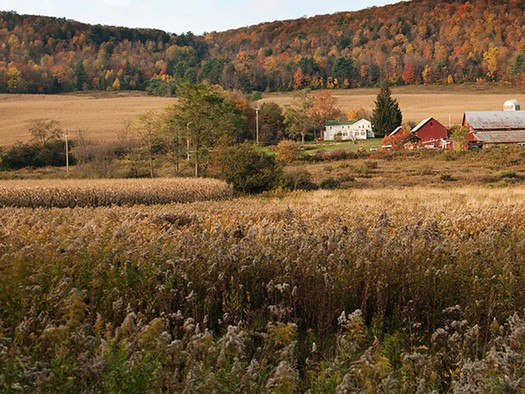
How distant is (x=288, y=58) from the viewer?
177500mm

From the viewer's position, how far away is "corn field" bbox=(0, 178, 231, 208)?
87.0 ft

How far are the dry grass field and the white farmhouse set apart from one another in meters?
9.77

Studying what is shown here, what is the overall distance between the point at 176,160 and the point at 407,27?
16168cm

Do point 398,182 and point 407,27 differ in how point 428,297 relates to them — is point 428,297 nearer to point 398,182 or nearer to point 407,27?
point 398,182

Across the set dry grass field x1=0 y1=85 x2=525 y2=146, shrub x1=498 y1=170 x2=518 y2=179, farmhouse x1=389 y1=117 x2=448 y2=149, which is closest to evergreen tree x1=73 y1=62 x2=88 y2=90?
dry grass field x1=0 y1=85 x2=525 y2=146

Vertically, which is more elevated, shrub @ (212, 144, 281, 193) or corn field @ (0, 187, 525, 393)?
corn field @ (0, 187, 525, 393)

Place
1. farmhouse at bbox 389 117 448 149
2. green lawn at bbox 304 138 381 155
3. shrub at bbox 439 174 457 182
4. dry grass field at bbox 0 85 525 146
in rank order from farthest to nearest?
dry grass field at bbox 0 85 525 146 < farmhouse at bbox 389 117 448 149 < green lawn at bbox 304 138 381 155 < shrub at bbox 439 174 457 182

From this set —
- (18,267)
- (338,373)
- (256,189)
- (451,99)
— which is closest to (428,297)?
(338,373)

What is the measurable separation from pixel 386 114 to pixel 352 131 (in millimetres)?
5581

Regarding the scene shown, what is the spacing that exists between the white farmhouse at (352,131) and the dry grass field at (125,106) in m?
9.77

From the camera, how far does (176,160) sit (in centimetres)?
4762

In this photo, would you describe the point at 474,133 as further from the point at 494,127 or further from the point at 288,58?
the point at 288,58

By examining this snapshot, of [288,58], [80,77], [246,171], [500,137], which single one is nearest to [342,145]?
[500,137]

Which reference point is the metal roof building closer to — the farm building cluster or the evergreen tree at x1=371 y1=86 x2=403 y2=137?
the farm building cluster
